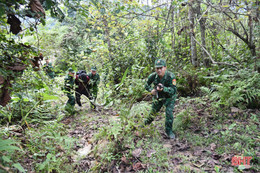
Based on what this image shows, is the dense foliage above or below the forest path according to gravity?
above

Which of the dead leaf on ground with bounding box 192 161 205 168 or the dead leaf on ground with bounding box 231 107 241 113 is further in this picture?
the dead leaf on ground with bounding box 231 107 241 113

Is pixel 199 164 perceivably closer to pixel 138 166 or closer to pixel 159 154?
pixel 159 154

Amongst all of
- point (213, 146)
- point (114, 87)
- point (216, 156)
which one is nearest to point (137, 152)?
point (216, 156)

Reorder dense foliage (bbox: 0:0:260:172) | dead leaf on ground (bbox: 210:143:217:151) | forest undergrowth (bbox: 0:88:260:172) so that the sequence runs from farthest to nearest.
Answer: dead leaf on ground (bbox: 210:143:217:151) < forest undergrowth (bbox: 0:88:260:172) < dense foliage (bbox: 0:0:260:172)

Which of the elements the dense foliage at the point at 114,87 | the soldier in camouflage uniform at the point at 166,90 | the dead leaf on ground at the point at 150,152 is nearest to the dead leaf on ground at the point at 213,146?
the dense foliage at the point at 114,87

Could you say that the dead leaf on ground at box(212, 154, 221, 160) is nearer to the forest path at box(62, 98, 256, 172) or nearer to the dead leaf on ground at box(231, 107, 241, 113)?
the forest path at box(62, 98, 256, 172)

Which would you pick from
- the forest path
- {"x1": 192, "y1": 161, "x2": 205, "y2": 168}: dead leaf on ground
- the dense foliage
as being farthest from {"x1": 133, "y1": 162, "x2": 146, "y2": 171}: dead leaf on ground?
{"x1": 192, "y1": 161, "x2": 205, "y2": 168}: dead leaf on ground

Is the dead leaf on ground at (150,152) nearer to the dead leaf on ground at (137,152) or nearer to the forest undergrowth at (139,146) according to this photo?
the forest undergrowth at (139,146)

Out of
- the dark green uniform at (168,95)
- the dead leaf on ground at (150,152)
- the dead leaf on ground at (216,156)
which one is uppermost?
the dark green uniform at (168,95)

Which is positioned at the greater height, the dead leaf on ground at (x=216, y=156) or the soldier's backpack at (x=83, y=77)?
the soldier's backpack at (x=83, y=77)

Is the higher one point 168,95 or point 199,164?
point 168,95

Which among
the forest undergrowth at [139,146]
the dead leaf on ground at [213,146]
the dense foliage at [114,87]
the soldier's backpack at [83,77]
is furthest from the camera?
the soldier's backpack at [83,77]

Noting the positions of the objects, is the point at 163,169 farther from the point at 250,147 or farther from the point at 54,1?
the point at 54,1

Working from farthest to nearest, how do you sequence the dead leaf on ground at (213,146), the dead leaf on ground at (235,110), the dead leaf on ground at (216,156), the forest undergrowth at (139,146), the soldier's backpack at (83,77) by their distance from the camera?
the soldier's backpack at (83,77), the dead leaf on ground at (235,110), the dead leaf on ground at (213,146), the dead leaf on ground at (216,156), the forest undergrowth at (139,146)
